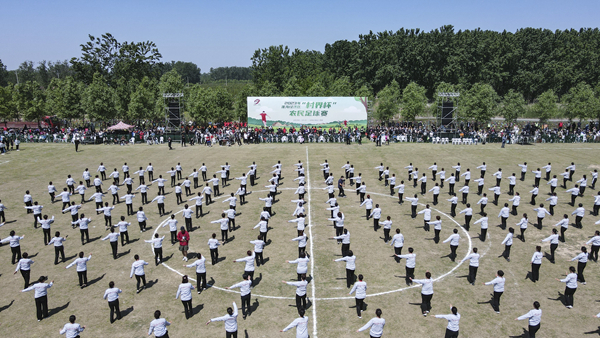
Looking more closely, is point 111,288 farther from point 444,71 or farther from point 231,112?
point 444,71

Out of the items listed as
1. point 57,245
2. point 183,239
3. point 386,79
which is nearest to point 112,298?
point 183,239

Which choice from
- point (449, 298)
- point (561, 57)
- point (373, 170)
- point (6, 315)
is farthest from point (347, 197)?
point (561, 57)

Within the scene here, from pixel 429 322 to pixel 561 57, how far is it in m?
102

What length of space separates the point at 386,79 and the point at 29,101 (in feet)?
255

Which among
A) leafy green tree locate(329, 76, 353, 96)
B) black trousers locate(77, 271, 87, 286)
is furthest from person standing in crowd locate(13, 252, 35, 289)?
leafy green tree locate(329, 76, 353, 96)

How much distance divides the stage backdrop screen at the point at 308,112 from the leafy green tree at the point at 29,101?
156 feet

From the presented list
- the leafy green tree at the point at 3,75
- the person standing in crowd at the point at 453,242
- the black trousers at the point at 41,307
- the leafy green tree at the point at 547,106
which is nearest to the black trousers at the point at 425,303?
the person standing in crowd at the point at 453,242

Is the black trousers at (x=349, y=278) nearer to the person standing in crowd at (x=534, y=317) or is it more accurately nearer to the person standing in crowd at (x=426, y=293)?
the person standing in crowd at (x=426, y=293)

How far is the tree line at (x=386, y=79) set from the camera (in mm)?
68375

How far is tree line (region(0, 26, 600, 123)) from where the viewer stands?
224ft

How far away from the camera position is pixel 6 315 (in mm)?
14945

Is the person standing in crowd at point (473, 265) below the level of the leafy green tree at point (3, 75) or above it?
below

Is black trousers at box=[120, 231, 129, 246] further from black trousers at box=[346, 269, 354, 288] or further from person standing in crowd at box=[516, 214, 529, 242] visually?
person standing in crowd at box=[516, 214, 529, 242]

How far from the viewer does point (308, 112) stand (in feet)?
181
